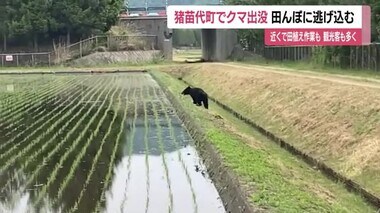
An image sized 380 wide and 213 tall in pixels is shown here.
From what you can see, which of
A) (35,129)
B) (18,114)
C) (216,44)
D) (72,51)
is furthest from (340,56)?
(72,51)

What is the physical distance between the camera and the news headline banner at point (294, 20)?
2556cm

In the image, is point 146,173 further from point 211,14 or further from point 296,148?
point 211,14

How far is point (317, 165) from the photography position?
921 cm

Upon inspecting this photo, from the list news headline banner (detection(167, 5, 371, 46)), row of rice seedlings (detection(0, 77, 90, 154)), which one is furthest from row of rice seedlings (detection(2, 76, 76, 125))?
news headline banner (detection(167, 5, 371, 46))

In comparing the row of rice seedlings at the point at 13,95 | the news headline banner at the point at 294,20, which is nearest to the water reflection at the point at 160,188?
the row of rice seedlings at the point at 13,95

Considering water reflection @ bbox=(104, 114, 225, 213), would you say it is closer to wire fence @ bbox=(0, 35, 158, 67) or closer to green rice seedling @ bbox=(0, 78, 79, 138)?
green rice seedling @ bbox=(0, 78, 79, 138)

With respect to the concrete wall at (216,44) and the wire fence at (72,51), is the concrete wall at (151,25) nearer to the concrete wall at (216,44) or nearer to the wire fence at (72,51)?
the wire fence at (72,51)

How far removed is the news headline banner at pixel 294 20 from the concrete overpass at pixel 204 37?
9632 mm

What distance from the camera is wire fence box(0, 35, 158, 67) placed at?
45156 millimetres

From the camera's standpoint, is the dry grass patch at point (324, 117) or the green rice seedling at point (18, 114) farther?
the green rice seedling at point (18, 114)

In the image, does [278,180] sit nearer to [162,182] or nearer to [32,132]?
[162,182]

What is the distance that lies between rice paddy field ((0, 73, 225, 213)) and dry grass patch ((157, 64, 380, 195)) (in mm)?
1913

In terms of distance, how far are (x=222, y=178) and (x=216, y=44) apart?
112ft

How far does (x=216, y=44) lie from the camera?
4100cm
